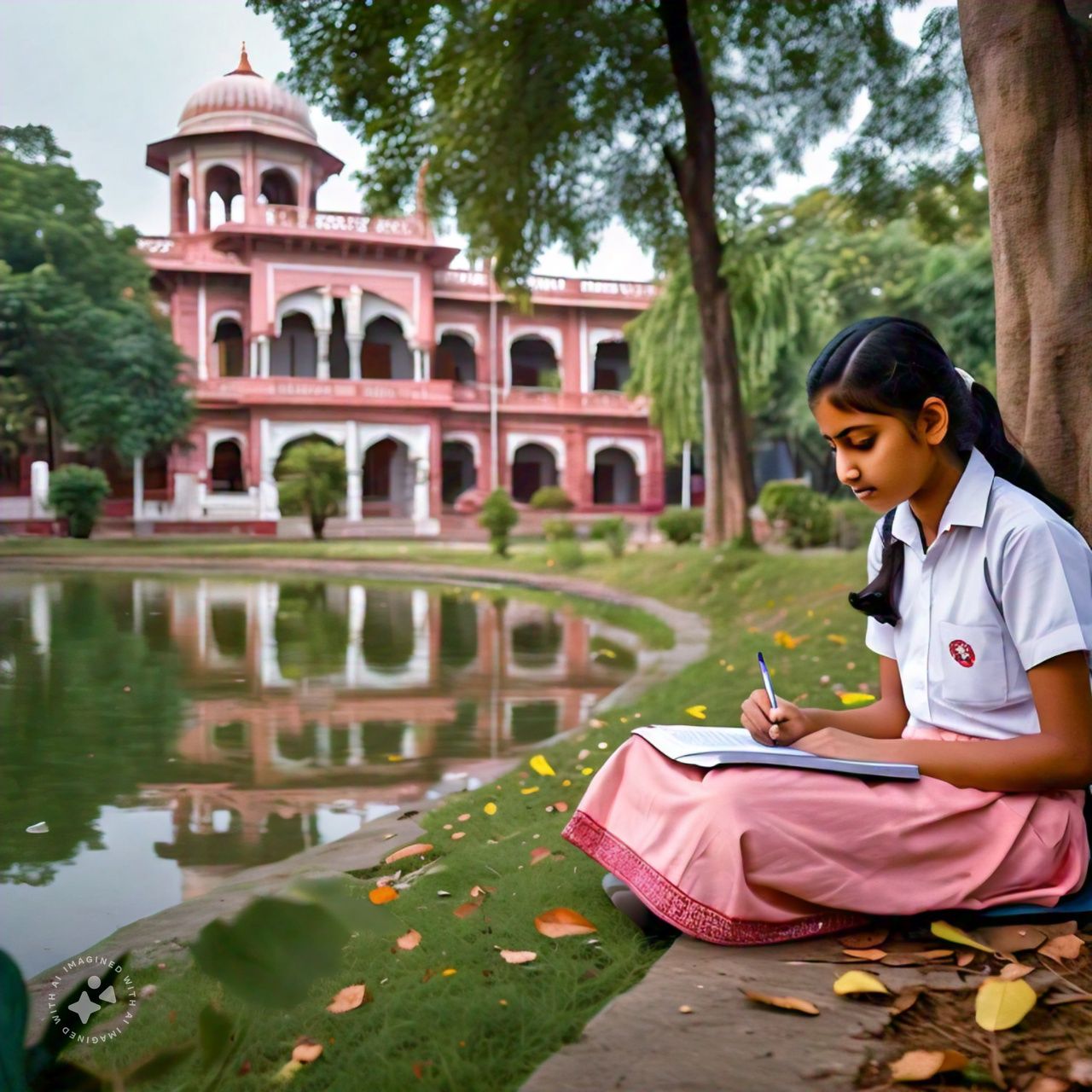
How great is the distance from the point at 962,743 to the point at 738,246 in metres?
8.90

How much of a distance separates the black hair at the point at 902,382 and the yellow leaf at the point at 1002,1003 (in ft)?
2.18

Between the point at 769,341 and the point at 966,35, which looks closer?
the point at 966,35

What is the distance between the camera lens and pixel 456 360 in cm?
1686

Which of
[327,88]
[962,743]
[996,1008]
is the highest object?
[327,88]

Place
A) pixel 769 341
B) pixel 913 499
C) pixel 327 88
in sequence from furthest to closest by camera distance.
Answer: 1. pixel 769 341
2. pixel 327 88
3. pixel 913 499

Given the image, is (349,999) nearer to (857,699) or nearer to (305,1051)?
(305,1051)

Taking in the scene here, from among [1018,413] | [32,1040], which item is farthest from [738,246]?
[32,1040]

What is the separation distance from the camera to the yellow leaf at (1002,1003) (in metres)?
1.11

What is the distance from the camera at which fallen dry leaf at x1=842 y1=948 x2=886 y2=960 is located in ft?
4.23

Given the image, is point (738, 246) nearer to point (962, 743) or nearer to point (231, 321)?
point (231, 321)

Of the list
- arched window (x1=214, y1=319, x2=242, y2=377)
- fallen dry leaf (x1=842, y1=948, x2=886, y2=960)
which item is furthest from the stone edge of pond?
arched window (x1=214, y1=319, x2=242, y2=377)

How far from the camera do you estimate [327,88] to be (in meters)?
4.97

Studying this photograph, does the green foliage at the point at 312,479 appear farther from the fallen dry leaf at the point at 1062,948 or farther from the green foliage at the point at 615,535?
the fallen dry leaf at the point at 1062,948

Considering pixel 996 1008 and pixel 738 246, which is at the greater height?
pixel 738 246
